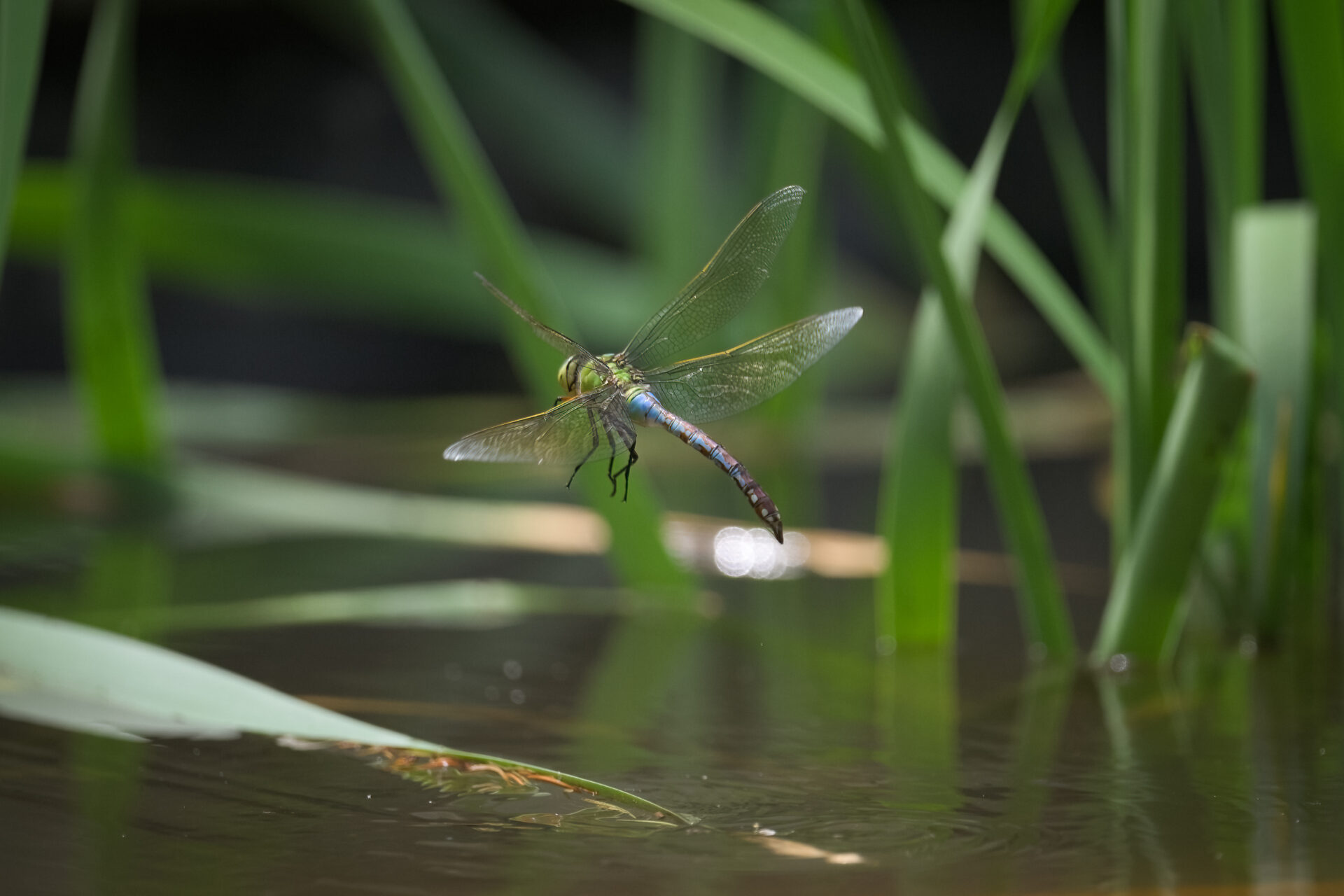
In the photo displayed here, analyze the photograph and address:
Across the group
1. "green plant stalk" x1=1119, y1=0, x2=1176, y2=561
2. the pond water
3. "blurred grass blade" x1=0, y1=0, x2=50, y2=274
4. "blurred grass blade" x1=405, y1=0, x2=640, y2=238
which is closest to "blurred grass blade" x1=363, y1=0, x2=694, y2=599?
the pond water

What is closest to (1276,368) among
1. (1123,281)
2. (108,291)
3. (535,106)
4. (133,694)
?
(1123,281)

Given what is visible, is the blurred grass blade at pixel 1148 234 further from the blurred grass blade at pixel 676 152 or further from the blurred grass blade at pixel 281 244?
the blurred grass blade at pixel 281 244

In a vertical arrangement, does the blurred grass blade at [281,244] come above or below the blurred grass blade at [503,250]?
above

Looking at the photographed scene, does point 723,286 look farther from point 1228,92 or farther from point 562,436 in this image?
point 1228,92

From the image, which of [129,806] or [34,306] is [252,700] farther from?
[34,306]

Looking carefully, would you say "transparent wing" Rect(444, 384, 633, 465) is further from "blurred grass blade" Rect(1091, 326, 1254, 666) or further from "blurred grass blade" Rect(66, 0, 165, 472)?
"blurred grass blade" Rect(66, 0, 165, 472)

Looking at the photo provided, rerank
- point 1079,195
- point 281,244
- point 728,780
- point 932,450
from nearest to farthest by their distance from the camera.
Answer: point 728,780
point 932,450
point 1079,195
point 281,244

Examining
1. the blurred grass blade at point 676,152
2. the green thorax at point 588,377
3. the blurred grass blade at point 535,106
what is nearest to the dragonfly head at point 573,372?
the green thorax at point 588,377
